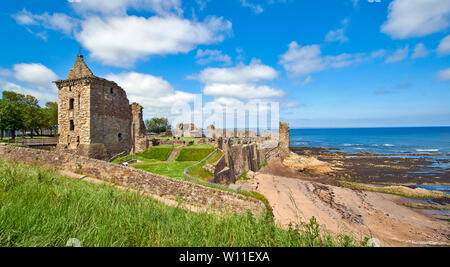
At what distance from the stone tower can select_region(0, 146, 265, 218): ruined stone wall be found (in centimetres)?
483

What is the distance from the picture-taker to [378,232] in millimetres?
13859

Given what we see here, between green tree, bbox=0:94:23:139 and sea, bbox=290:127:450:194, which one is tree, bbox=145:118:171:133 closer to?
green tree, bbox=0:94:23:139

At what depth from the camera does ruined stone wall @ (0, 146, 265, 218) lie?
10594 mm

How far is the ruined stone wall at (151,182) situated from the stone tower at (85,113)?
4.83m

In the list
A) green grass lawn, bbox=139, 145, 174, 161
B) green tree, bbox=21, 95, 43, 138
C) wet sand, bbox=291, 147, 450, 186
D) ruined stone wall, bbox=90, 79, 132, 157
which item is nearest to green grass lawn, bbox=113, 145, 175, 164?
green grass lawn, bbox=139, 145, 174, 161

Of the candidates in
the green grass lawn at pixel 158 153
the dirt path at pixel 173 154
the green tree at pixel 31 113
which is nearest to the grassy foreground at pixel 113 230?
the dirt path at pixel 173 154

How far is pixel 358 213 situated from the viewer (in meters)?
17.2

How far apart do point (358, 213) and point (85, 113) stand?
28.4 metres

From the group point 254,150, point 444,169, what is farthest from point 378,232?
point 444,169

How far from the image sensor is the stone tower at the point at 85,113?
18.2 metres

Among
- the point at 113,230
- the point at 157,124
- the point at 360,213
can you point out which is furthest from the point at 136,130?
the point at 157,124

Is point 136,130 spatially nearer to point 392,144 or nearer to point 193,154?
point 193,154
